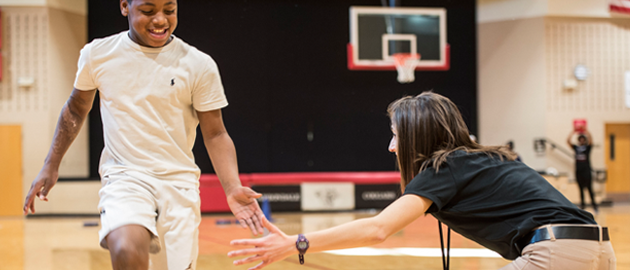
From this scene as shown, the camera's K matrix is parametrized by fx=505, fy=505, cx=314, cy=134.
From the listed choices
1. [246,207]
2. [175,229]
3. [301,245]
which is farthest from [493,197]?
[175,229]

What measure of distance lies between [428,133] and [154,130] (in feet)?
3.52

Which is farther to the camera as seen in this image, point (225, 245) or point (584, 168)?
point (584, 168)

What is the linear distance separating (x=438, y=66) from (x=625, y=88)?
16.7 feet

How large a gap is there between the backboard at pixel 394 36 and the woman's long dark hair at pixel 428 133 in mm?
8588

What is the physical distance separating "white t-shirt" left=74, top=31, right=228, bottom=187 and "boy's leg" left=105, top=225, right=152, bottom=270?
271 mm

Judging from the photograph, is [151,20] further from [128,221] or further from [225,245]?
[225,245]

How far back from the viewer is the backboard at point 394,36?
1047cm

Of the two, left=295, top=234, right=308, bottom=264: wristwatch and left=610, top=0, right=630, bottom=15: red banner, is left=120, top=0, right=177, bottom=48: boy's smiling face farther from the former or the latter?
left=610, top=0, right=630, bottom=15: red banner

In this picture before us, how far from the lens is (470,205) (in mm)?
1773

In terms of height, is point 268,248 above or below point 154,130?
below

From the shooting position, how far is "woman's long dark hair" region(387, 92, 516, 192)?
1.84 m

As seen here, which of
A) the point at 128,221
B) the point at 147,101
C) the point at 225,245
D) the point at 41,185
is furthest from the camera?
the point at 225,245

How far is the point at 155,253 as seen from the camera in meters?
1.90

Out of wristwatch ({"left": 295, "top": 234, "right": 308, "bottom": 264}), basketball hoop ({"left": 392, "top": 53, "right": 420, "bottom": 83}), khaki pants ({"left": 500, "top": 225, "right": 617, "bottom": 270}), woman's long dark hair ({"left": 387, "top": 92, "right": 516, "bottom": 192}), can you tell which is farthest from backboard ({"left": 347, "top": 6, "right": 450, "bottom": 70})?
wristwatch ({"left": 295, "top": 234, "right": 308, "bottom": 264})
